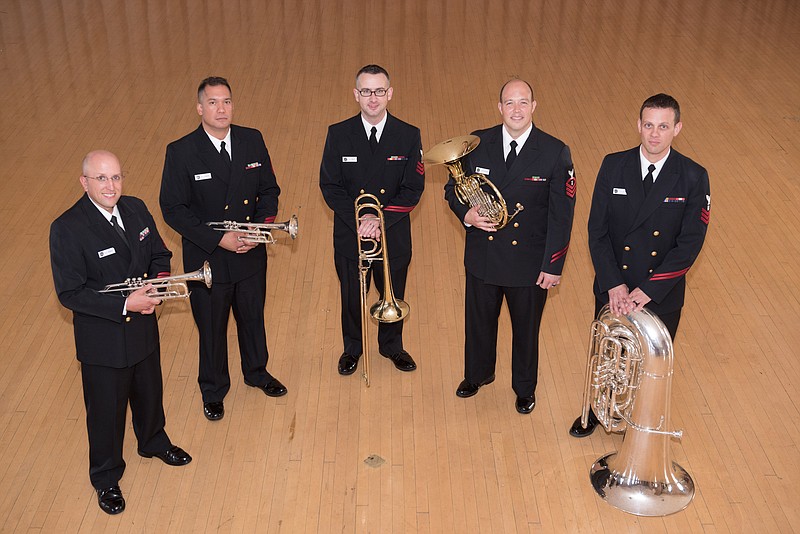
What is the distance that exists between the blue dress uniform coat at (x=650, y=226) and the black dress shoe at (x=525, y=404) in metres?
0.82

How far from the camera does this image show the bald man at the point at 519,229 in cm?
464

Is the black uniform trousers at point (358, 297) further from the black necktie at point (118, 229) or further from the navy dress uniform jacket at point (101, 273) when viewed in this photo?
the black necktie at point (118, 229)

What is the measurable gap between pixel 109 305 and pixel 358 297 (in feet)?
5.44

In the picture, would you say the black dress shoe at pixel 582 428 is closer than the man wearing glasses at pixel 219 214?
No

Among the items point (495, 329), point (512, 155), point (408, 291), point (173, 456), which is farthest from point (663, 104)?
point (173, 456)

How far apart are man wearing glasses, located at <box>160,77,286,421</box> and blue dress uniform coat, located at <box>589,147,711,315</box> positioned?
1.80 m

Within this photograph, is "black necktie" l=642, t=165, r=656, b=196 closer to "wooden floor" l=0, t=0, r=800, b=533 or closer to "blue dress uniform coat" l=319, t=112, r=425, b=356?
"blue dress uniform coat" l=319, t=112, r=425, b=356

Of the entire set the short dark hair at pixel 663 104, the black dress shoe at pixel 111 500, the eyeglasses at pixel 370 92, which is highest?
the short dark hair at pixel 663 104

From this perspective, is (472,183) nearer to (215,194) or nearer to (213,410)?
(215,194)

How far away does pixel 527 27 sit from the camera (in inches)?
462

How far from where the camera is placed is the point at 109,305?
405 cm

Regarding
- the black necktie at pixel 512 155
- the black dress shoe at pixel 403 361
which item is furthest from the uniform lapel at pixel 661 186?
the black dress shoe at pixel 403 361

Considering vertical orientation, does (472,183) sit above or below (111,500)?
above

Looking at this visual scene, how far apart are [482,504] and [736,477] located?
4.28 feet
